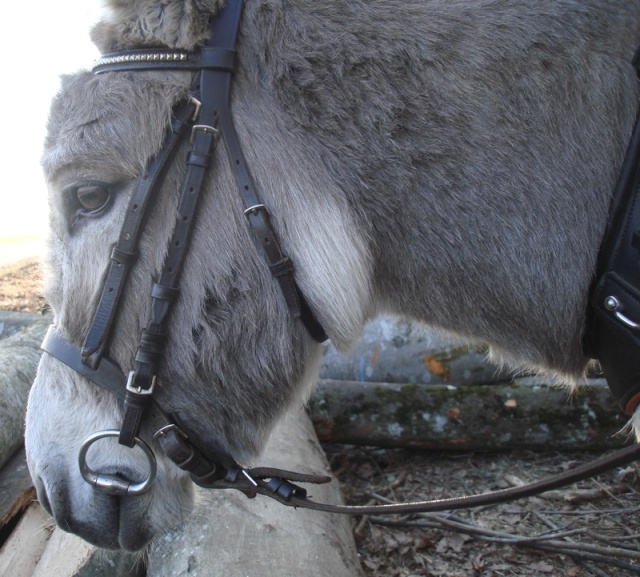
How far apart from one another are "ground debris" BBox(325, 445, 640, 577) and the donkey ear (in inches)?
105

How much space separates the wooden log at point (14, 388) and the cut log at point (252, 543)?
117 cm

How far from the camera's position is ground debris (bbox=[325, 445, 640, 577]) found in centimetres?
288

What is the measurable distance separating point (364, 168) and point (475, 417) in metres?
2.78


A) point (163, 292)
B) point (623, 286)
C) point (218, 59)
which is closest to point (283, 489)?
point (163, 292)

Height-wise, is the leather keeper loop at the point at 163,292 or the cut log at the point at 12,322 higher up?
the leather keeper loop at the point at 163,292

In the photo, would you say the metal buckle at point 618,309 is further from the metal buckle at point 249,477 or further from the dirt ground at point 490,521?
the dirt ground at point 490,521

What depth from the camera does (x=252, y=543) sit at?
2.32 metres

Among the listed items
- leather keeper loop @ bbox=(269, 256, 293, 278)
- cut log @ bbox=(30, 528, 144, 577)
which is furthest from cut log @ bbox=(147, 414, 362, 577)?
leather keeper loop @ bbox=(269, 256, 293, 278)

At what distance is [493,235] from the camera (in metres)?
1.52

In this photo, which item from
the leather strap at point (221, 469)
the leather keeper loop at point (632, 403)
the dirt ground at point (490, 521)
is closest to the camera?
the leather keeper loop at point (632, 403)

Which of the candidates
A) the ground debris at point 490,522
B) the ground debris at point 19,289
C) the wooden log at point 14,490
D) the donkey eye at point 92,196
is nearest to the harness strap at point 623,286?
the donkey eye at point 92,196

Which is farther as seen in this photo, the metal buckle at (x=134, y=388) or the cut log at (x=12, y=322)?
the cut log at (x=12, y=322)

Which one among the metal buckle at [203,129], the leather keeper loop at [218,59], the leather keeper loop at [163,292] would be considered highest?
the leather keeper loop at [218,59]

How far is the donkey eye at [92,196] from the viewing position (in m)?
1.53
